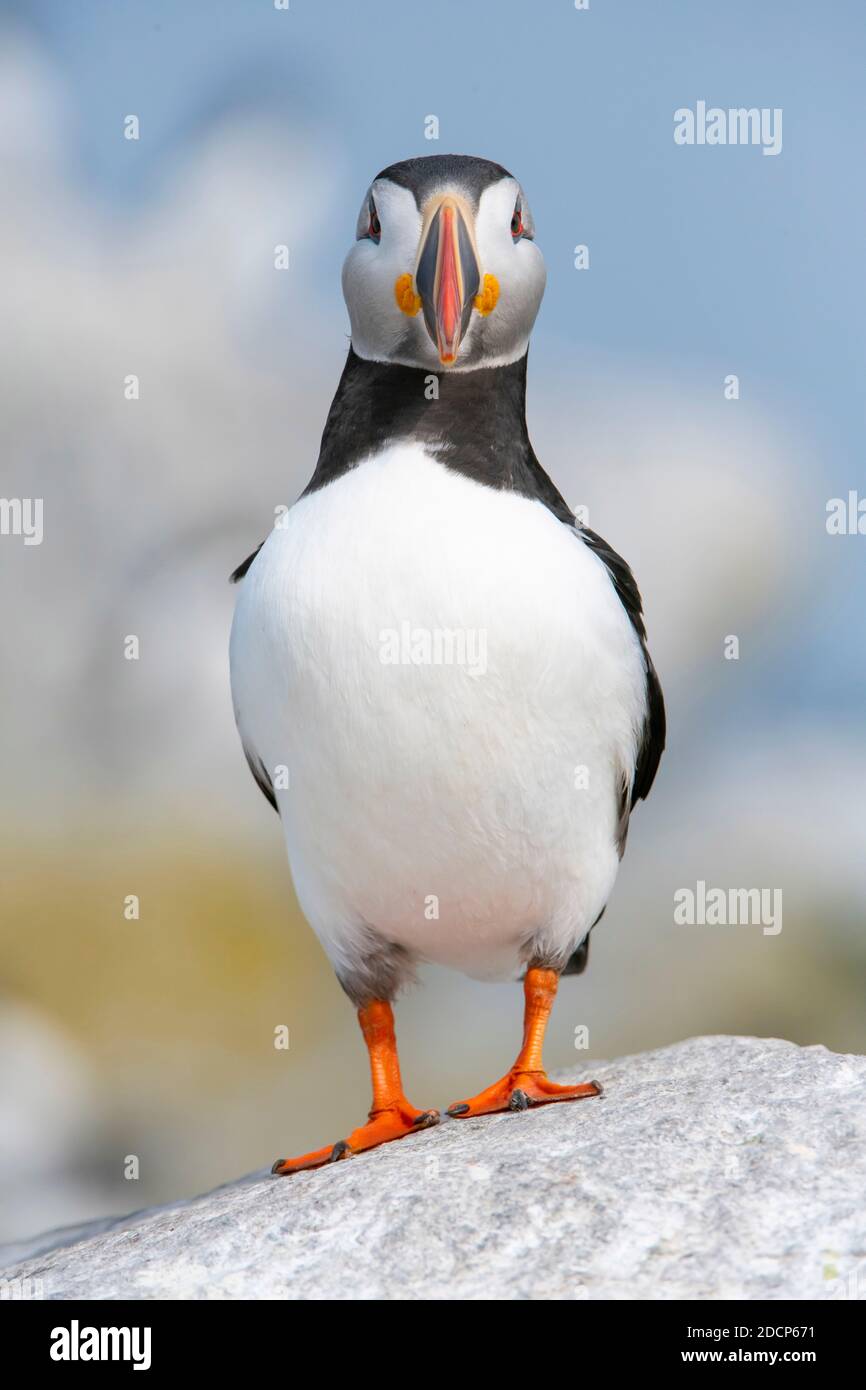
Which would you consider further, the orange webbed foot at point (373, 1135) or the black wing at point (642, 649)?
the black wing at point (642, 649)

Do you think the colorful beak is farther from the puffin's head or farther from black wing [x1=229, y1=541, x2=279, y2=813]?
black wing [x1=229, y1=541, x2=279, y2=813]

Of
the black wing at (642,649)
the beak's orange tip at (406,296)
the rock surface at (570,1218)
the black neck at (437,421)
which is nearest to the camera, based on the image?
the rock surface at (570,1218)

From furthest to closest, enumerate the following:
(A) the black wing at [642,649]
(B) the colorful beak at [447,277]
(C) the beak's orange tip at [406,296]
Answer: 1. (A) the black wing at [642,649]
2. (C) the beak's orange tip at [406,296]
3. (B) the colorful beak at [447,277]

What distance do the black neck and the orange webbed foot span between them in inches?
87.8

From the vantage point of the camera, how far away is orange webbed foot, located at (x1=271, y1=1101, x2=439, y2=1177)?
5273 mm

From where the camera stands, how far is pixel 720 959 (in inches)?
534

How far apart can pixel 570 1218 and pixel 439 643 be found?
1.80 metres

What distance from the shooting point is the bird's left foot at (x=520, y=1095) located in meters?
5.31

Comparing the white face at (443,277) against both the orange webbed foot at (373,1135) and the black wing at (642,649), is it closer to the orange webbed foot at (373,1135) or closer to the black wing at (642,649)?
the black wing at (642,649)

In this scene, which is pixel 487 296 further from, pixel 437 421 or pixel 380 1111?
pixel 380 1111

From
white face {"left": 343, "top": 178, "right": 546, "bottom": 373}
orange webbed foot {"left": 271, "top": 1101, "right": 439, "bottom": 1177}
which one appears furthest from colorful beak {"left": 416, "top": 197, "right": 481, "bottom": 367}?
orange webbed foot {"left": 271, "top": 1101, "right": 439, "bottom": 1177}

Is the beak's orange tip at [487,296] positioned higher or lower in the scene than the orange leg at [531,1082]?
higher

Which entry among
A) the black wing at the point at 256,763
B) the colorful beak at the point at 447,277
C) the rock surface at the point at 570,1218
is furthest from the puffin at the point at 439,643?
the rock surface at the point at 570,1218
